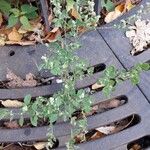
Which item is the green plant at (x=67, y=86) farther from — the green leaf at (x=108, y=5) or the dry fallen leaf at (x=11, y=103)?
the green leaf at (x=108, y=5)

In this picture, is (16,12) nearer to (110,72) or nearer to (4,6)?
(4,6)

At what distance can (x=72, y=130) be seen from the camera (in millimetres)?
1544

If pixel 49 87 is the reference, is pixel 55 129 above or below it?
below

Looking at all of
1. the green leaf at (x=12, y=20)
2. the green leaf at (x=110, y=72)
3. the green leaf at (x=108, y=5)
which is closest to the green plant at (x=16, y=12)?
the green leaf at (x=12, y=20)

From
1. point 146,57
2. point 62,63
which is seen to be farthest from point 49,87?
point 146,57

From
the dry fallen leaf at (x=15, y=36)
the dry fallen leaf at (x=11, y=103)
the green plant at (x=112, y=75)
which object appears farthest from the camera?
the dry fallen leaf at (x=15, y=36)

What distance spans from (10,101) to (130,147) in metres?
0.47

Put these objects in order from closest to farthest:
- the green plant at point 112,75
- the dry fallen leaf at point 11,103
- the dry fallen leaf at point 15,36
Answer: the green plant at point 112,75 < the dry fallen leaf at point 11,103 < the dry fallen leaf at point 15,36

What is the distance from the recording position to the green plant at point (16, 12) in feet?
5.83

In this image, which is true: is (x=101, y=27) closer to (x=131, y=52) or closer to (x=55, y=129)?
(x=131, y=52)

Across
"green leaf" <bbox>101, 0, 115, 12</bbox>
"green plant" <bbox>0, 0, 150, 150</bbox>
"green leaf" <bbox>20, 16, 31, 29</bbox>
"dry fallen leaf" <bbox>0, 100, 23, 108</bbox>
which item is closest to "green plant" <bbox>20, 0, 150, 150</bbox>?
"green plant" <bbox>0, 0, 150, 150</bbox>

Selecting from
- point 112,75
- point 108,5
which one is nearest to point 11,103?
point 112,75

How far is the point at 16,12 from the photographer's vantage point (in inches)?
70.4

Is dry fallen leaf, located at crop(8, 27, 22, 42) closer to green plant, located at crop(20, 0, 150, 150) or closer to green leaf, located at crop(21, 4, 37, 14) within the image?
green leaf, located at crop(21, 4, 37, 14)
